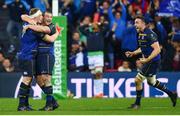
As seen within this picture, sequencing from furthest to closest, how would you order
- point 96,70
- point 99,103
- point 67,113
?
1. point 96,70
2. point 99,103
3. point 67,113

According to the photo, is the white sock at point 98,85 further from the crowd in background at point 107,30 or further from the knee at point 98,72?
the crowd in background at point 107,30

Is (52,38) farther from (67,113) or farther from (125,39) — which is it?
(125,39)

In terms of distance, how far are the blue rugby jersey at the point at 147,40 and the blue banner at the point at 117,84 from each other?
503 centimetres

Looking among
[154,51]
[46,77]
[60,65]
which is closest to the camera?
[46,77]

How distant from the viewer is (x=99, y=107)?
16828 millimetres

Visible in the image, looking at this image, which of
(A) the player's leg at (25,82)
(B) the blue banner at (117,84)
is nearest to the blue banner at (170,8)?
(B) the blue banner at (117,84)

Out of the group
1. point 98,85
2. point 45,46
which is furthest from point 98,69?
point 45,46

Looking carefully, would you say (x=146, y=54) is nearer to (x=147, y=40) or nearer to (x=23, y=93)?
(x=147, y=40)

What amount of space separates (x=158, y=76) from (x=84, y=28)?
8.65 feet

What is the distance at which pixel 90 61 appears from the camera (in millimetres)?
21016

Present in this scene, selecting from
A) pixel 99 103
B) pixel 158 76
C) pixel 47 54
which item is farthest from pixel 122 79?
pixel 47 54

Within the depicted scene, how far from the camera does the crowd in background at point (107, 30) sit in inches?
876

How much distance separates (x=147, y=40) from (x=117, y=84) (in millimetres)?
5486

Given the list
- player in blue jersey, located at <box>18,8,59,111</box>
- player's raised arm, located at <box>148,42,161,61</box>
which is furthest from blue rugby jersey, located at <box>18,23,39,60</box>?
player's raised arm, located at <box>148,42,161,61</box>
